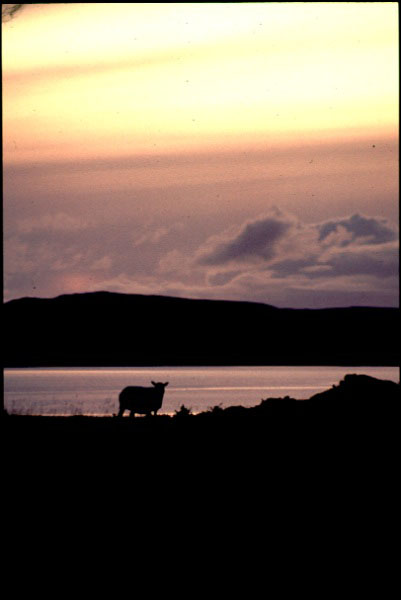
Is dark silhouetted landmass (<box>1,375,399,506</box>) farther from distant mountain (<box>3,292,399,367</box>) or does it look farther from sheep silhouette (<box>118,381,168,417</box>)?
distant mountain (<box>3,292,399,367</box>)

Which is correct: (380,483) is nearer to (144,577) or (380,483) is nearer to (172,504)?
(172,504)

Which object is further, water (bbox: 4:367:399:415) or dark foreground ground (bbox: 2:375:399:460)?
water (bbox: 4:367:399:415)

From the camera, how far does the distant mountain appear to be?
401 feet

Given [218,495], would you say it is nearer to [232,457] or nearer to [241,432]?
[232,457]

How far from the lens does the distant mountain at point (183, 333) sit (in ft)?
401

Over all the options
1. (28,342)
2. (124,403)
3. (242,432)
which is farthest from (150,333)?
(242,432)

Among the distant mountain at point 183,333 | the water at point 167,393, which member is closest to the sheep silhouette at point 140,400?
the water at point 167,393

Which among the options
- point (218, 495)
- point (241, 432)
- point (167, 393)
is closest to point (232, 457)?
point (218, 495)

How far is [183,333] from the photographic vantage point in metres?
129

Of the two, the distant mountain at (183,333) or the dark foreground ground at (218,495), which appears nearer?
the dark foreground ground at (218,495)

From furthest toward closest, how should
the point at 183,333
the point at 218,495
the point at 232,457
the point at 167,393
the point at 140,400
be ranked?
the point at 183,333 < the point at 167,393 < the point at 140,400 < the point at 232,457 < the point at 218,495

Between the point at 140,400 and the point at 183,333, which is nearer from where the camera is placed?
the point at 140,400

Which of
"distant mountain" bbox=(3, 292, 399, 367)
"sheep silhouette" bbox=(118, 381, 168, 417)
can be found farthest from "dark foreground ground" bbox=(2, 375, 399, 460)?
"distant mountain" bbox=(3, 292, 399, 367)

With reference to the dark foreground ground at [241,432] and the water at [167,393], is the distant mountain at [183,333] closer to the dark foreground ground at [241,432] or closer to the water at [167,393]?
the water at [167,393]
